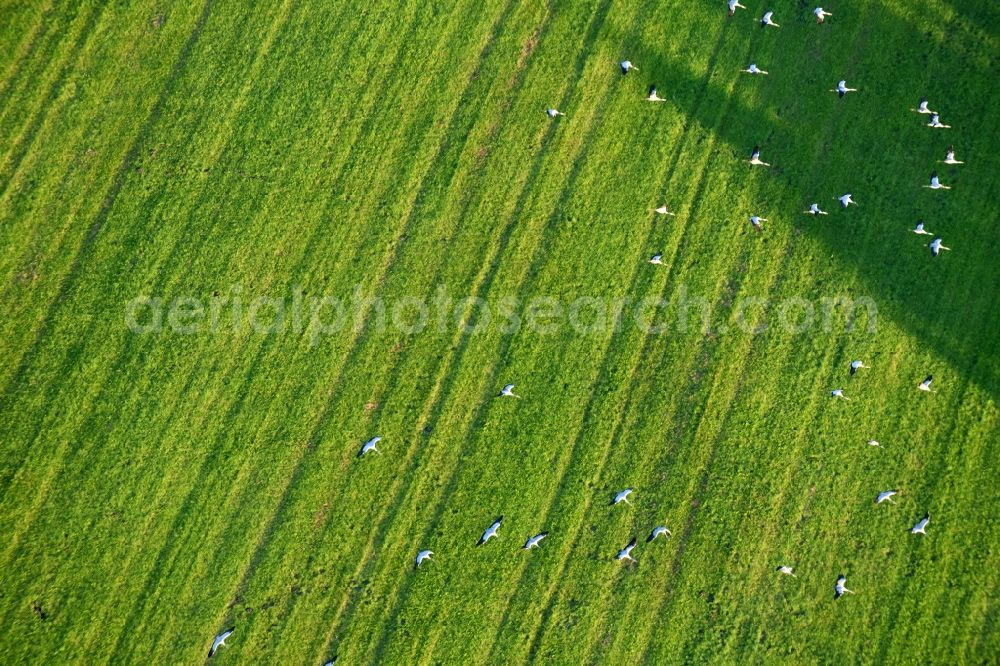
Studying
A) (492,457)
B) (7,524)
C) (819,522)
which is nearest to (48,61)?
(7,524)

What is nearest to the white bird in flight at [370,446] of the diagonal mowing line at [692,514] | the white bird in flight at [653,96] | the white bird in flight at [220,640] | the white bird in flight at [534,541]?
the white bird in flight at [534,541]

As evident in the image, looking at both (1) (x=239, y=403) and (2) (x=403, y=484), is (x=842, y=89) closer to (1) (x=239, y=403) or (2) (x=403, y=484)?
(2) (x=403, y=484)

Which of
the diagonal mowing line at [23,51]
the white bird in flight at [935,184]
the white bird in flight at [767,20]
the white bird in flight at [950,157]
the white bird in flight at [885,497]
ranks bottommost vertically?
the white bird in flight at [885,497]

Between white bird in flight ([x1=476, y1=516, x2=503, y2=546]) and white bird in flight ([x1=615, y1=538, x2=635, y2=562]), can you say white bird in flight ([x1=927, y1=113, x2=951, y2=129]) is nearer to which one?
white bird in flight ([x1=615, y1=538, x2=635, y2=562])

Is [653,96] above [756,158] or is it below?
above

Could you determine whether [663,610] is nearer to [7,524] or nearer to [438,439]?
[438,439]

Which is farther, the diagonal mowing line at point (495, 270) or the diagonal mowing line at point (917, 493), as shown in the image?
the diagonal mowing line at point (495, 270)

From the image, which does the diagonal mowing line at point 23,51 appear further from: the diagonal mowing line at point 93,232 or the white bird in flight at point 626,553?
the white bird in flight at point 626,553

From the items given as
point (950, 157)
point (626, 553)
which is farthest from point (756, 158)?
point (626, 553)
